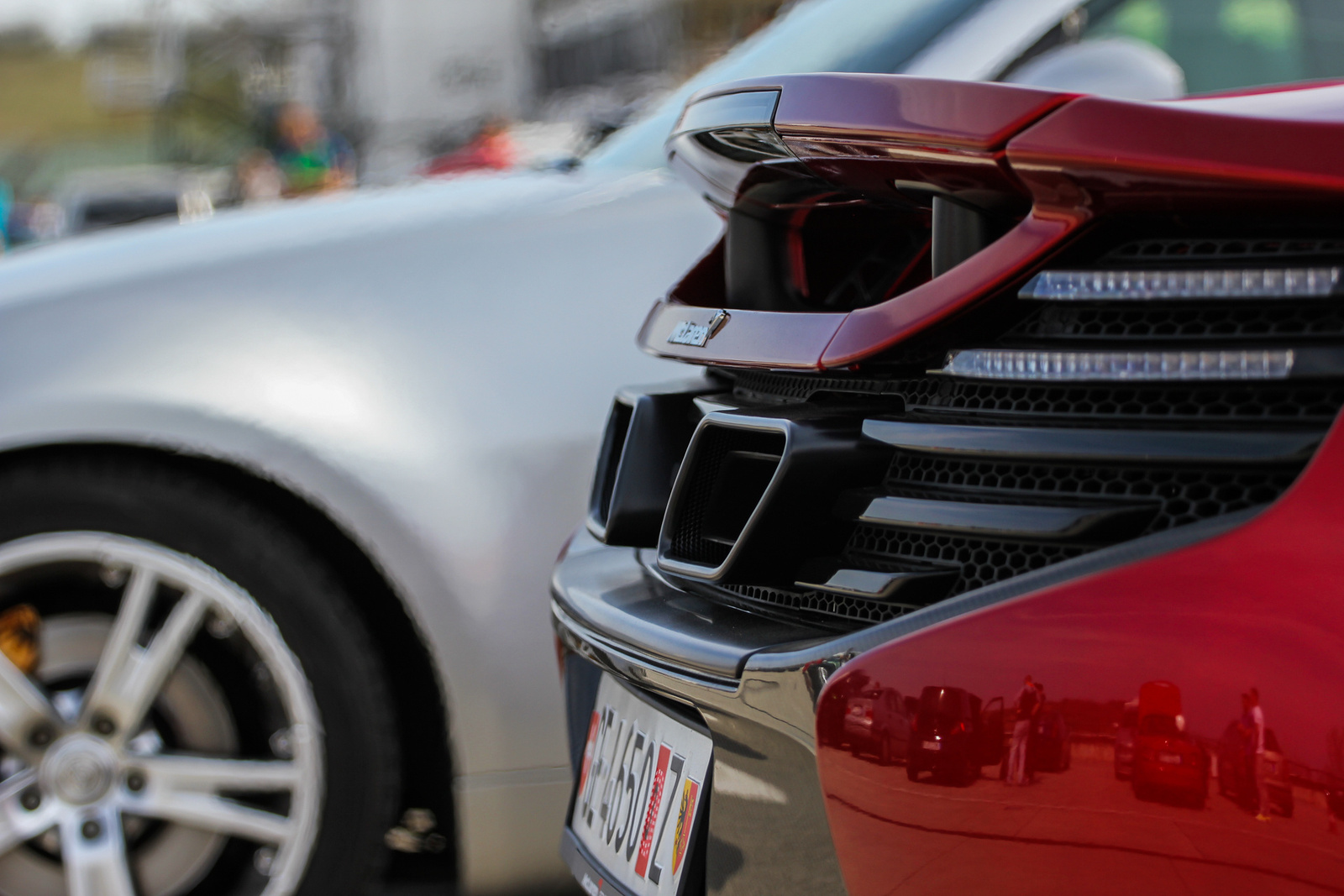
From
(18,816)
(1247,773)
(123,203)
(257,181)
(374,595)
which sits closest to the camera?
(1247,773)

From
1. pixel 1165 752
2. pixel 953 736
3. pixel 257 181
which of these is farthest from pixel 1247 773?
pixel 257 181

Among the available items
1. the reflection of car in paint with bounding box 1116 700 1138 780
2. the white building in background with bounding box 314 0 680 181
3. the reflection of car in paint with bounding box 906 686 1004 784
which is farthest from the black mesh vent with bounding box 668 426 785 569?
the white building in background with bounding box 314 0 680 181

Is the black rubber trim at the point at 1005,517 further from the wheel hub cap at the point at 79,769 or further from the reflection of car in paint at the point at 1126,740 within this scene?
the wheel hub cap at the point at 79,769

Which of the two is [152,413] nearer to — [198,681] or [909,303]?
[198,681]

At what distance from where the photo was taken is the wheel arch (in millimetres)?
2129

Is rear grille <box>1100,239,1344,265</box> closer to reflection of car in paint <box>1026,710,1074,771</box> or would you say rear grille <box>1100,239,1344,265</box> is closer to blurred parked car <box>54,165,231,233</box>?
Answer: reflection of car in paint <box>1026,710,1074,771</box>

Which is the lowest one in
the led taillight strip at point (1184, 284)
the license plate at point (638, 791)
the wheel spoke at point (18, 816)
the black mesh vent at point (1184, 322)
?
the wheel spoke at point (18, 816)

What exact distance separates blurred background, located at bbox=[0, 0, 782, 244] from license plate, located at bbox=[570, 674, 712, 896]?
5.53 meters

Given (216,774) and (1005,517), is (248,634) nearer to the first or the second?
(216,774)

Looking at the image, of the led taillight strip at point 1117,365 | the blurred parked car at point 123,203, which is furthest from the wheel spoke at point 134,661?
the blurred parked car at point 123,203

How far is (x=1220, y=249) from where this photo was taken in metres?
1.04

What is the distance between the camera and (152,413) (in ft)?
6.83

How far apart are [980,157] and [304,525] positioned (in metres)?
1.45

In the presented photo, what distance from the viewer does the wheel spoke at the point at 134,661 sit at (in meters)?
2.12
